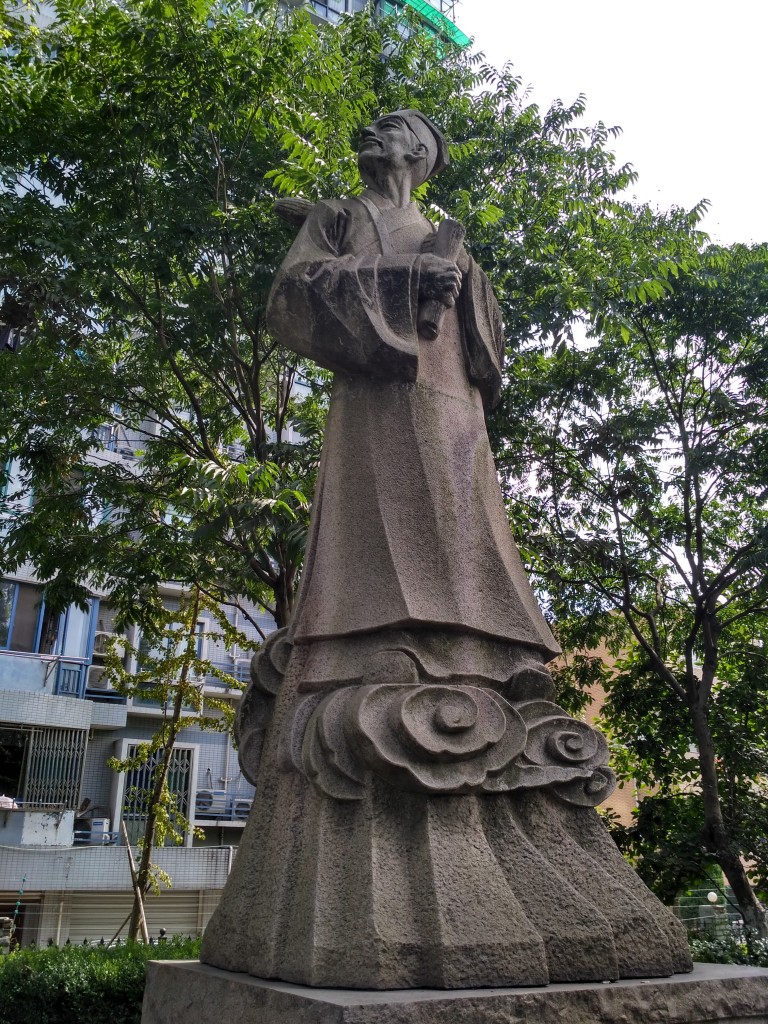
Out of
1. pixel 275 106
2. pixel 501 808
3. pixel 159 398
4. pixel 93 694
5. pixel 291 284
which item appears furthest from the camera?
pixel 93 694

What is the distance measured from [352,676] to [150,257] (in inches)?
237

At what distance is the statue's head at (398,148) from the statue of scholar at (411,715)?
289mm

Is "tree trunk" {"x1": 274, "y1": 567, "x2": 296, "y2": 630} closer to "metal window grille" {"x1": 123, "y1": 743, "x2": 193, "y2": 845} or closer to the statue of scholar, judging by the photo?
→ the statue of scholar

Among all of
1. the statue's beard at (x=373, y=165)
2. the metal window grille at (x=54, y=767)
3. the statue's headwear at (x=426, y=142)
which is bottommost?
the metal window grille at (x=54, y=767)

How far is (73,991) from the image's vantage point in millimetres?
8016

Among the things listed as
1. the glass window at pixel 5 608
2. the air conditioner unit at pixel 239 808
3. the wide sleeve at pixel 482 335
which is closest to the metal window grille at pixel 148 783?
the air conditioner unit at pixel 239 808

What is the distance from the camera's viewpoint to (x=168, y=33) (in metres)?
7.84

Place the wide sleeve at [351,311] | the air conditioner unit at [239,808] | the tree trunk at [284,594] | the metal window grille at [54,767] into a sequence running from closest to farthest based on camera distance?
the wide sleeve at [351,311], the tree trunk at [284,594], the metal window grille at [54,767], the air conditioner unit at [239,808]

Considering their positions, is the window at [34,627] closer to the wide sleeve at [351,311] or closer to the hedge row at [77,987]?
the hedge row at [77,987]

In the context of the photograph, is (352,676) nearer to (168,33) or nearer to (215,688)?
(168,33)

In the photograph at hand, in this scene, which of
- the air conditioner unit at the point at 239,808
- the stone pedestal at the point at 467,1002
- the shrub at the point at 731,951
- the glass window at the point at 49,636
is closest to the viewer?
the stone pedestal at the point at 467,1002

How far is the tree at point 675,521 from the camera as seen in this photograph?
11.1 m

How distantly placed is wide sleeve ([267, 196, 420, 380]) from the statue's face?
2.41 ft

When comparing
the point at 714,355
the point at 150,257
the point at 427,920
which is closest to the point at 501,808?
the point at 427,920
